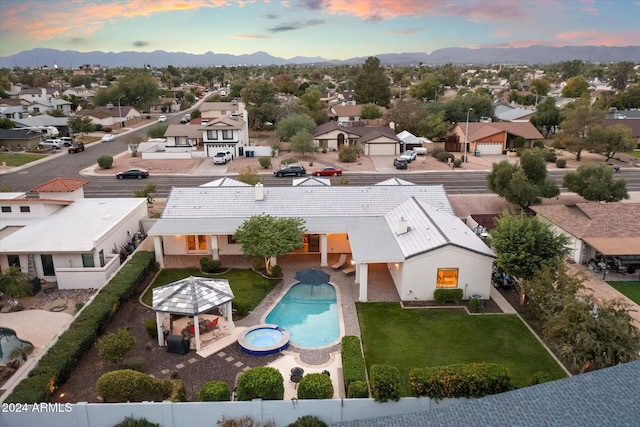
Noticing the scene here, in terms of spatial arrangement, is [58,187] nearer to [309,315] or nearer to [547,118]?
[309,315]

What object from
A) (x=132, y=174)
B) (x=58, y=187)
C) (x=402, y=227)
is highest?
(x=58, y=187)

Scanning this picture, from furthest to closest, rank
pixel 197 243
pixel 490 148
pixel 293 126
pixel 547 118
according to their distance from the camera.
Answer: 1. pixel 547 118
2. pixel 293 126
3. pixel 490 148
4. pixel 197 243

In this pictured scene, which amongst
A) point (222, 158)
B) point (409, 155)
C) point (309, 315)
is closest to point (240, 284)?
point (309, 315)

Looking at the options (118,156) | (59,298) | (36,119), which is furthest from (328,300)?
(36,119)

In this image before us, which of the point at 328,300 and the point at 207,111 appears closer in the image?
the point at 328,300

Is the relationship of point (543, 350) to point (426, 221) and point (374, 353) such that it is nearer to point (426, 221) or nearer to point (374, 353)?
point (374, 353)

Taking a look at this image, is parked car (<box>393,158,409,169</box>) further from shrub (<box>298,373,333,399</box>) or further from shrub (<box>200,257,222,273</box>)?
shrub (<box>298,373,333,399</box>)

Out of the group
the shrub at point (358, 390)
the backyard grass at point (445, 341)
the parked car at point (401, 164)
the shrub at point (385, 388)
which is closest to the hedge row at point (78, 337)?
the shrub at point (358, 390)
